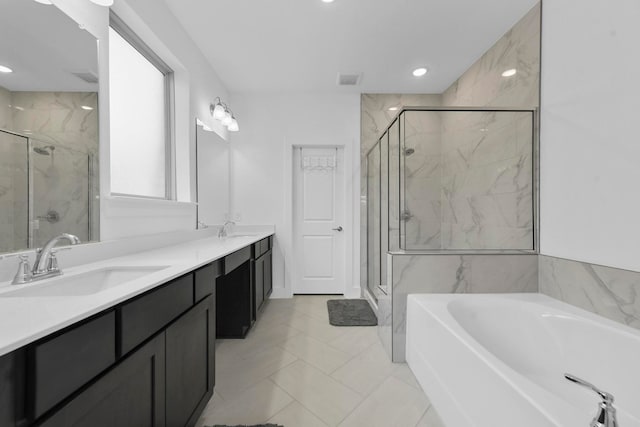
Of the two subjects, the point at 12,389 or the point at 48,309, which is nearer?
the point at 12,389

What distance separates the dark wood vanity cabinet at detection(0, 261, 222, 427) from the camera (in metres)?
0.56

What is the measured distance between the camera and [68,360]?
64 centimetres

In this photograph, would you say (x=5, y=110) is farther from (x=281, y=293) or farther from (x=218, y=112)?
(x=281, y=293)

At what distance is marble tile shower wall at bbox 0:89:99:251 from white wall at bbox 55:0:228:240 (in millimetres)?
73

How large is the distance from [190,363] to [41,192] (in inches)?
36.2

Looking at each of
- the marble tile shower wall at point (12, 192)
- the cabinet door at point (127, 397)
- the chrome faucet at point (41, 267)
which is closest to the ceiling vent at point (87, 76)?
the marble tile shower wall at point (12, 192)

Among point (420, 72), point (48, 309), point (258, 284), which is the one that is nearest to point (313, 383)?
point (258, 284)

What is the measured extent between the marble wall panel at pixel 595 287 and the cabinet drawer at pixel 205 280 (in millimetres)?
1987

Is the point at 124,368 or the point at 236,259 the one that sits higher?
the point at 236,259

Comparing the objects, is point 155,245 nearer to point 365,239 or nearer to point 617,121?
point 365,239

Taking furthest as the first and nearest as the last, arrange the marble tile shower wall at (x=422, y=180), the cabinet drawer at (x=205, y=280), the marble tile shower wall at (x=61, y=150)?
1. the marble tile shower wall at (x=422, y=180)
2. the cabinet drawer at (x=205, y=280)
3. the marble tile shower wall at (x=61, y=150)

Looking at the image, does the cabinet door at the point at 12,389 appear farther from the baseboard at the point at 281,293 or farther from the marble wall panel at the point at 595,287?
the baseboard at the point at 281,293

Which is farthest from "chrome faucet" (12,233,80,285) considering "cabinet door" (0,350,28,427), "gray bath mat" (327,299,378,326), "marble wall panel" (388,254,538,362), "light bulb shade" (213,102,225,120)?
"gray bath mat" (327,299,378,326)

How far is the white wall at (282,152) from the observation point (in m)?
3.44
